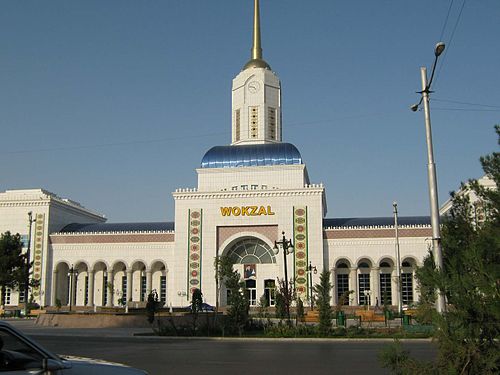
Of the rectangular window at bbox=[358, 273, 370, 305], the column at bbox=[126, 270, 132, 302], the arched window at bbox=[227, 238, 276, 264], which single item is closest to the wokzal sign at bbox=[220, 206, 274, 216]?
the arched window at bbox=[227, 238, 276, 264]

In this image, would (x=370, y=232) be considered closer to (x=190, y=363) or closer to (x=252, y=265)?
(x=252, y=265)

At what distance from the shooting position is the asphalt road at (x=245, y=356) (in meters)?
13.5

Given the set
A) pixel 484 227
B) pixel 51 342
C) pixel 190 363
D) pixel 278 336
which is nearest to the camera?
pixel 484 227

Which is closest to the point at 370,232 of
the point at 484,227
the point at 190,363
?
the point at 190,363

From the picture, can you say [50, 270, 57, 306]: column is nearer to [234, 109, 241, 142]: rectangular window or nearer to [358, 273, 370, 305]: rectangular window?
[234, 109, 241, 142]: rectangular window

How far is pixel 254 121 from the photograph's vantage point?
6278 cm

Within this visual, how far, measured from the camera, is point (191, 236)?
58469 millimetres

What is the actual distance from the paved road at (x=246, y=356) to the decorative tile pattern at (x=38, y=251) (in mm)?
40101

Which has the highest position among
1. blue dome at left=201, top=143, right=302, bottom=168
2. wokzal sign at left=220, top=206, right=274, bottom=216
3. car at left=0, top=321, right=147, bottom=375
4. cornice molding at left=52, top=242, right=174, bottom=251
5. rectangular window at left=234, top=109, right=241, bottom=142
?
rectangular window at left=234, top=109, right=241, bottom=142

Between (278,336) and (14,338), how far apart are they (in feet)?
65.0

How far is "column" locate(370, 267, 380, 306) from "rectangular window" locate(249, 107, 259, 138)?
19372 millimetres

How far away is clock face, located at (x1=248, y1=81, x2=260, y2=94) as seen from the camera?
208 ft

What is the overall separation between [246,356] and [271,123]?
48177mm

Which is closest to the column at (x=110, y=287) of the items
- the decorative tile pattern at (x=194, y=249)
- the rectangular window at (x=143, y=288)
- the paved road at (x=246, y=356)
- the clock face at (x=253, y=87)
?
the rectangular window at (x=143, y=288)
